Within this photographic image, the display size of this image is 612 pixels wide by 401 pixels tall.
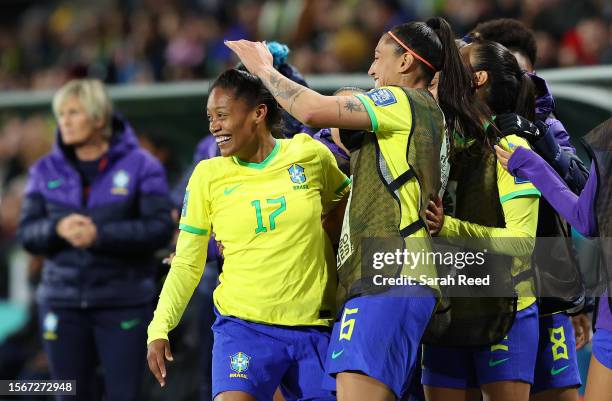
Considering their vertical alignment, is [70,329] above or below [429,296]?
below

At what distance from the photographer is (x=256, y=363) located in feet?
12.6

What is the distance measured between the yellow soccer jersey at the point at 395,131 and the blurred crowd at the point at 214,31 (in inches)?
150

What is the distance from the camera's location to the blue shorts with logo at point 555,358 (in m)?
4.37

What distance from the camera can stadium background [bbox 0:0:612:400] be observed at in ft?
23.9

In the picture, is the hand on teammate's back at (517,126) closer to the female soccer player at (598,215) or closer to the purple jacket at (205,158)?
the female soccer player at (598,215)

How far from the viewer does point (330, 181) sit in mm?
4078

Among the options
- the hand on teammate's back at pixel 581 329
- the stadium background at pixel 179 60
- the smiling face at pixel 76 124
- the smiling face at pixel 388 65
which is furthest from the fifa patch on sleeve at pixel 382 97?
the smiling face at pixel 76 124

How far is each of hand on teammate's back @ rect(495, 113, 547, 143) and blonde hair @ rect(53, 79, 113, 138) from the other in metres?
2.73

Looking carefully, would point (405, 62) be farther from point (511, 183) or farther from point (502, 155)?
point (511, 183)

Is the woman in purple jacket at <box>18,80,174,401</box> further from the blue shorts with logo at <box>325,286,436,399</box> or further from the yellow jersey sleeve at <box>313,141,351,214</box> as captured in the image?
the blue shorts with logo at <box>325,286,436,399</box>

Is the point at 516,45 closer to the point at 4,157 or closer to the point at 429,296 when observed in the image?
the point at 429,296

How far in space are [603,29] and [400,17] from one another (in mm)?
2422

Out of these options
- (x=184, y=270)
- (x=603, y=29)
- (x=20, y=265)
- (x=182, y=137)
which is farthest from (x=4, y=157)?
(x=184, y=270)

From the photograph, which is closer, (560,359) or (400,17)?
(560,359)
